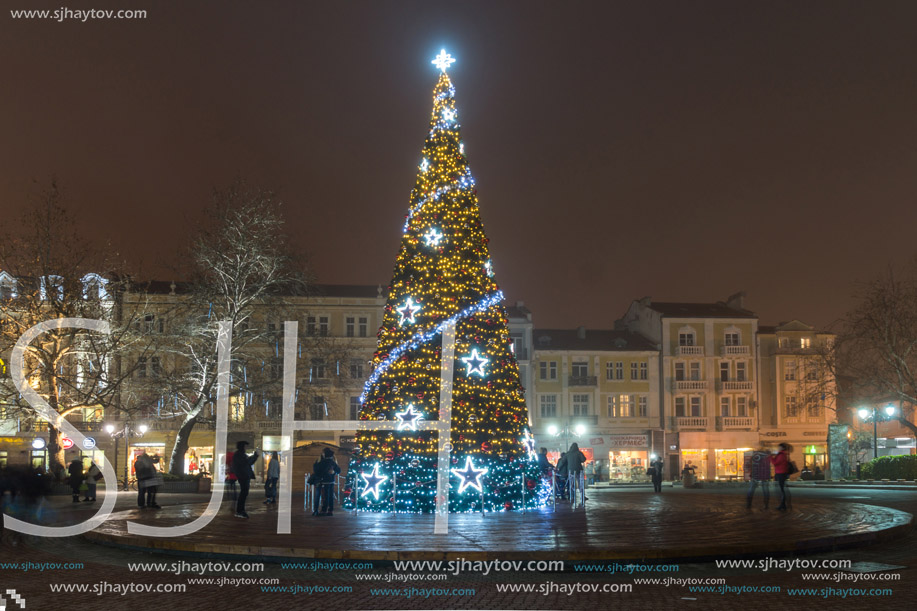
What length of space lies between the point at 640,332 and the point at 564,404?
9.82m

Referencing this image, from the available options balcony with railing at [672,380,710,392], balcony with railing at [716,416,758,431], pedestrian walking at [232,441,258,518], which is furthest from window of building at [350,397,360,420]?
pedestrian walking at [232,441,258,518]

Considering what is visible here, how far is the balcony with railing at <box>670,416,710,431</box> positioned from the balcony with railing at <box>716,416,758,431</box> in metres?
0.90

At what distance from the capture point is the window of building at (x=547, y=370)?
64812mm

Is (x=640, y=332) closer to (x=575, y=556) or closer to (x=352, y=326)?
(x=352, y=326)

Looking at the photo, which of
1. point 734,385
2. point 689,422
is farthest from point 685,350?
point 689,422

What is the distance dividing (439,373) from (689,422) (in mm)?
46965

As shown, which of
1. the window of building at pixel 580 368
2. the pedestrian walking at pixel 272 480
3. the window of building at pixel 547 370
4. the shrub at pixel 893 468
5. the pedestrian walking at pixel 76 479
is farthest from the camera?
the window of building at pixel 580 368

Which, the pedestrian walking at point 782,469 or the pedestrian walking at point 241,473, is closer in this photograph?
the pedestrian walking at point 241,473

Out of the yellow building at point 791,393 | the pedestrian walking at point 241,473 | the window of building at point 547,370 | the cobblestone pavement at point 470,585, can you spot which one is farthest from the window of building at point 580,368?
the cobblestone pavement at point 470,585

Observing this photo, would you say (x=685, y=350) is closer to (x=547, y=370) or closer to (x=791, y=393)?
(x=791, y=393)

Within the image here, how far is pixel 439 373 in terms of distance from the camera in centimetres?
2162

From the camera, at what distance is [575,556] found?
12.6 m

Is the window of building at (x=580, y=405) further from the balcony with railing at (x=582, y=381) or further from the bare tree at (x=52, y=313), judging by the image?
the bare tree at (x=52, y=313)

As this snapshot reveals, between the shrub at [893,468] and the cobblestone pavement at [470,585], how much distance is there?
31143 mm
